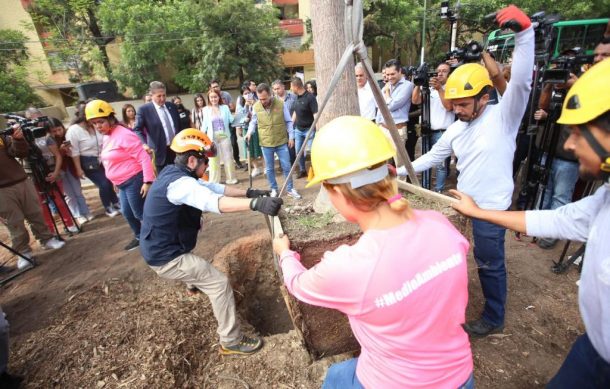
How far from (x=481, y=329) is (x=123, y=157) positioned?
4202mm

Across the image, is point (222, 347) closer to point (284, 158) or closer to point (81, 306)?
point (81, 306)

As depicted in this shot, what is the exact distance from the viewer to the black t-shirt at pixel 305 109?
5996 mm

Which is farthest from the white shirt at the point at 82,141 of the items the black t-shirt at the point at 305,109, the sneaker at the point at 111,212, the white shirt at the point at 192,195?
the white shirt at the point at 192,195

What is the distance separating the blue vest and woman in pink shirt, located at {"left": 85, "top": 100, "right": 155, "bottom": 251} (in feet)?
5.13

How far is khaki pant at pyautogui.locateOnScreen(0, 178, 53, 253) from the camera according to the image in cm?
418

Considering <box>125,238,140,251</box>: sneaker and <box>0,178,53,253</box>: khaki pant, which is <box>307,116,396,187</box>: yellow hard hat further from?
<box>0,178,53,253</box>: khaki pant

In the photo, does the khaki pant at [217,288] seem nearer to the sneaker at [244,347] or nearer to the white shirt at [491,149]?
the sneaker at [244,347]

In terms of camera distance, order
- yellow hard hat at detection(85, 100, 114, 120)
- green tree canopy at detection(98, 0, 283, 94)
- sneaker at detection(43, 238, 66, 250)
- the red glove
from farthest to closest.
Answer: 1. green tree canopy at detection(98, 0, 283, 94)
2. sneaker at detection(43, 238, 66, 250)
3. yellow hard hat at detection(85, 100, 114, 120)
4. the red glove

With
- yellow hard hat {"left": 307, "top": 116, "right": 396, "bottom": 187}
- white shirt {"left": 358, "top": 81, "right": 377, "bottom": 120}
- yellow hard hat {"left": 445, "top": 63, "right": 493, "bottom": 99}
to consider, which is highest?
yellow hard hat {"left": 445, "top": 63, "right": 493, "bottom": 99}

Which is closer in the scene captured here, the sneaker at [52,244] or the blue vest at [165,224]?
the blue vest at [165,224]

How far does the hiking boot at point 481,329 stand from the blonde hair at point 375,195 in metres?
2.09

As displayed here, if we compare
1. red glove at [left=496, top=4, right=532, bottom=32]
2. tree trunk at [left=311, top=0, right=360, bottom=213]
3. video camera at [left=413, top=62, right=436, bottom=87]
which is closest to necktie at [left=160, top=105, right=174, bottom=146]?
tree trunk at [left=311, top=0, right=360, bottom=213]

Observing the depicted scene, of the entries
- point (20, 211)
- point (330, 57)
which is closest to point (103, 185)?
point (20, 211)

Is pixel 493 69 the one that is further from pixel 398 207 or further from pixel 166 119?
pixel 166 119
